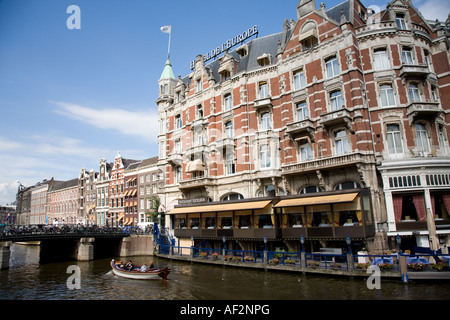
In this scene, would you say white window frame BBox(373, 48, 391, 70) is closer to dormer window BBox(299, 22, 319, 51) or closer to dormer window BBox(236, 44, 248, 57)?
dormer window BBox(299, 22, 319, 51)

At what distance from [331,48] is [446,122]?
41.7 feet

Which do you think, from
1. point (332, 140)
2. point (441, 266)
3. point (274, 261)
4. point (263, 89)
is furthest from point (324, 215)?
point (263, 89)

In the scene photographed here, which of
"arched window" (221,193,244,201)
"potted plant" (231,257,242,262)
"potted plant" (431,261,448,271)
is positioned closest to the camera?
"potted plant" (431,261,448,271)

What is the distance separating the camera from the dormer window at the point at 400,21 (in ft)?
90.3

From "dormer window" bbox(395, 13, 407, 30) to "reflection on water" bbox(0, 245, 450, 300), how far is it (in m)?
22.9

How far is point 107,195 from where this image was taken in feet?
230

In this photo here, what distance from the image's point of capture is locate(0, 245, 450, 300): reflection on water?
16656 mm

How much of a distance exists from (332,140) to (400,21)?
13370mm

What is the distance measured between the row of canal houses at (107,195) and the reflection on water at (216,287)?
20.0 metres

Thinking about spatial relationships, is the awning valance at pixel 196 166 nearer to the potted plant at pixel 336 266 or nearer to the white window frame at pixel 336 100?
the white window frame at pixel 336 100

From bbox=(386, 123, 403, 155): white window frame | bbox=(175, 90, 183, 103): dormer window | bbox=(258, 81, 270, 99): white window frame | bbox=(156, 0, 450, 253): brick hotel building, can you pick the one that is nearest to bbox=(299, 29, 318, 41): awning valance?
bbox=(156, 0, 450, 253): brick hotel building
